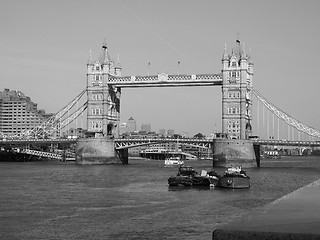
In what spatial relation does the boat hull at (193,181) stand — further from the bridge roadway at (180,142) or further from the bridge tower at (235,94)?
the bridge tower at (235,94)

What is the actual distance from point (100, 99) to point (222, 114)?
24.3 m

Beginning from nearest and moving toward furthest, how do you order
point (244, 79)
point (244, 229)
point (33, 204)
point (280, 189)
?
point (244, 229), point (33, 204), point (280, 189), point (244, 79)

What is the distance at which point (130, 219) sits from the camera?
1046 inches

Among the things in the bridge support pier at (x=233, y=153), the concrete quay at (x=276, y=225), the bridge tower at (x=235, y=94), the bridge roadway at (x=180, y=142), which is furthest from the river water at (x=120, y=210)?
the bridge tower at (x=235, y=94)

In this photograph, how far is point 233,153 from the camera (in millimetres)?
92188

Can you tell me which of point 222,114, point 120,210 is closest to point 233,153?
point 222,114

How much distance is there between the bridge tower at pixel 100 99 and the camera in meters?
107

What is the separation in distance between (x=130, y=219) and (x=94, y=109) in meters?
82.9

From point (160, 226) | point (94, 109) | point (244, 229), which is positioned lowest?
point (160, 226)

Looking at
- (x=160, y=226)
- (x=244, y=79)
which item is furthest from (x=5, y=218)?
(x=244, y=79)

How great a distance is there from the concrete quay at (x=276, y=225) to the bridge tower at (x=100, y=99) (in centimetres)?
9850

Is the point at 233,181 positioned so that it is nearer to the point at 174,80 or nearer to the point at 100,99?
the point at 174,80

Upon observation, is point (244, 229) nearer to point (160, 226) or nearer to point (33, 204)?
point (160, 226)

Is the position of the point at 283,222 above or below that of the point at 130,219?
above
